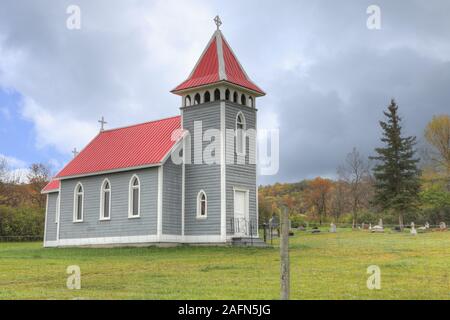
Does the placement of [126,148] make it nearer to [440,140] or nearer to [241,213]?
[241,213]

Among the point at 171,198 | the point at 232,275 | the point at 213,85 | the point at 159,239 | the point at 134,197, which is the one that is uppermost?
the point at 213,85

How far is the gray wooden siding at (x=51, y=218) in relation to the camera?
40438mm

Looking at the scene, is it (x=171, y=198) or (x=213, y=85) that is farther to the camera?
(x=213, y=85)

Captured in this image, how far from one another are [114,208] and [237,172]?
7.28 meters

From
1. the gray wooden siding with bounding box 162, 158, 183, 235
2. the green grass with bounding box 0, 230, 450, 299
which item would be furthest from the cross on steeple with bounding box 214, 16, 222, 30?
the green grass with bounding box 0, 230, 450, 299

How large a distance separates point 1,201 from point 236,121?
37.6m

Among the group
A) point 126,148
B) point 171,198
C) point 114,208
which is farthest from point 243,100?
point 114,208

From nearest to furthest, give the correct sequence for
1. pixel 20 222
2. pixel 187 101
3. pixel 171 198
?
pixel 171 198
pixel 187 101
pixel 20 222

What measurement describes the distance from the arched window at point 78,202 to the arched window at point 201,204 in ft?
27.5

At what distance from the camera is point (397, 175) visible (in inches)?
1999

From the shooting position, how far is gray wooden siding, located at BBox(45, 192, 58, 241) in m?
40.4

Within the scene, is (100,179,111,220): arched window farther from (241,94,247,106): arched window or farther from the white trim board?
(241,94,247,106): arched window

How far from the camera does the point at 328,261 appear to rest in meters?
20.2

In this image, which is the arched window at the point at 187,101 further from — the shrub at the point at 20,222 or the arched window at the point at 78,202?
the shrub at the point at 20,222
